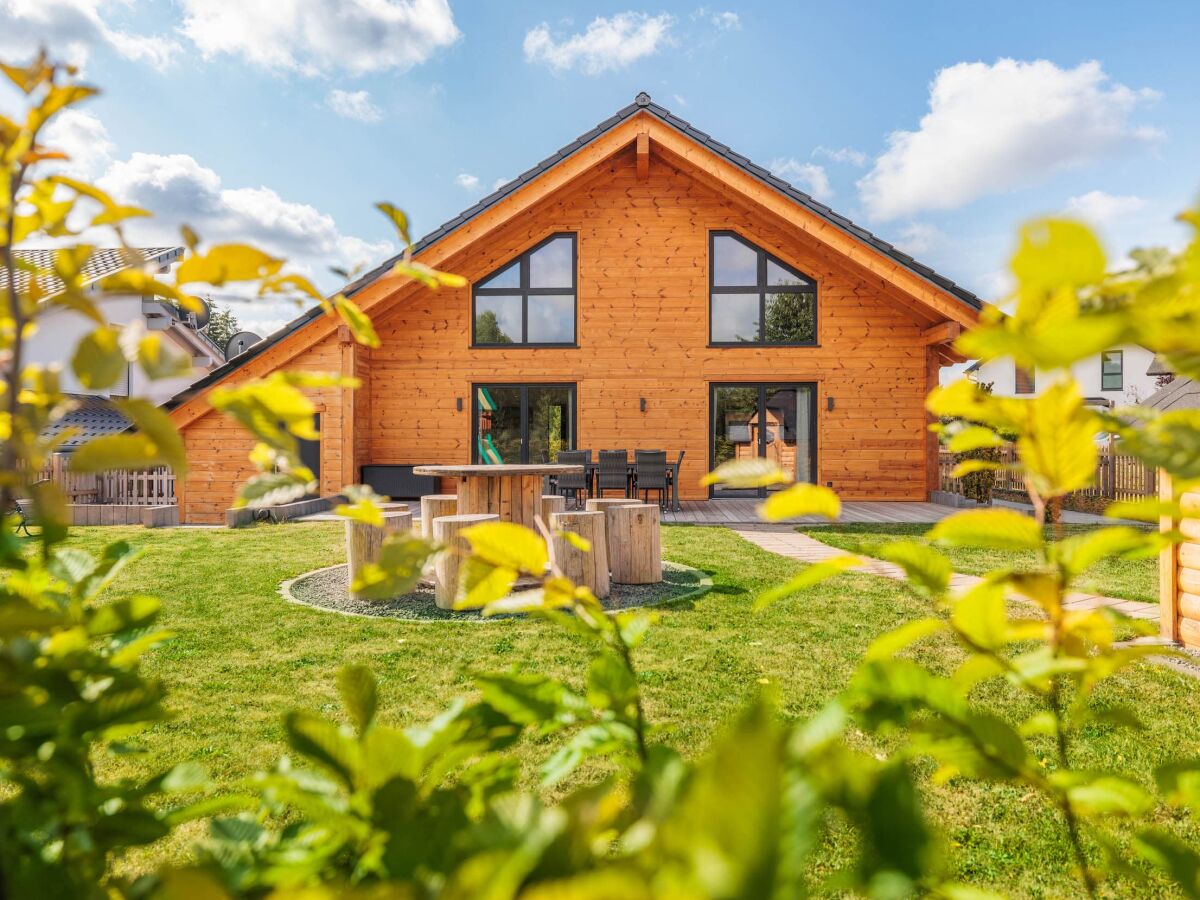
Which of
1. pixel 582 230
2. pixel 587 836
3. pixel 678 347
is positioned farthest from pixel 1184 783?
pixel 582 230

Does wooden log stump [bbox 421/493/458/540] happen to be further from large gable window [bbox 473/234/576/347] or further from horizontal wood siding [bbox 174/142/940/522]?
large gable window [bbox 473/234/576/347]

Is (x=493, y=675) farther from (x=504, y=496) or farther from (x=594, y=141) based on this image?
(x=594, y=141)

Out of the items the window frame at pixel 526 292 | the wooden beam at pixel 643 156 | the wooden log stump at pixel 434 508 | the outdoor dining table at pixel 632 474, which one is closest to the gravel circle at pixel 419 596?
the wooden log stump at pixel 434 508

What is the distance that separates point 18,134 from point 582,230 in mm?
13659

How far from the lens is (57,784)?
567 millimetres

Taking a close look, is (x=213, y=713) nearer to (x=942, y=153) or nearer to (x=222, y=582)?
(x=222, y=582)

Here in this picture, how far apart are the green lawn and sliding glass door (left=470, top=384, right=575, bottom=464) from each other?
583 cm

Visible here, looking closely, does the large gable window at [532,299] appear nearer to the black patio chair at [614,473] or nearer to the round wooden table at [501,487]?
the black patio chair at [614,473]

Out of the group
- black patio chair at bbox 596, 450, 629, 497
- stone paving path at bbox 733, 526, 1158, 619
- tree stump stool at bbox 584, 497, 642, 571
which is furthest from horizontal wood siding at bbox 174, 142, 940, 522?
tree stump stool at bbox 584, 497, 642, 571

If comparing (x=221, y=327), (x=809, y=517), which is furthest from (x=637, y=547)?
(x=221, y=327)

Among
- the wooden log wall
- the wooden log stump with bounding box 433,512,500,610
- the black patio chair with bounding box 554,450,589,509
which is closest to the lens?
the wooden log wall

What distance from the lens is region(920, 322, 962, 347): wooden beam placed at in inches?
455

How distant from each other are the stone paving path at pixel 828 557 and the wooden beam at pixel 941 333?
16.2 feet

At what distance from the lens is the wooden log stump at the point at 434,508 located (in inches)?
242
